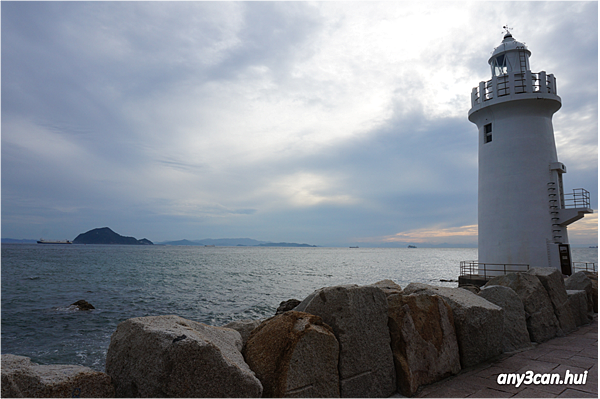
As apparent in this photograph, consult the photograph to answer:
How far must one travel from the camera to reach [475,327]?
17.4 feet

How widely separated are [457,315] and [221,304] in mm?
18125

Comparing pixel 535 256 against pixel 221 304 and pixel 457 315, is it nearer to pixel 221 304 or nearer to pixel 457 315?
pixel 457 315

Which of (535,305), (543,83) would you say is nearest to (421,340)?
(535,305)

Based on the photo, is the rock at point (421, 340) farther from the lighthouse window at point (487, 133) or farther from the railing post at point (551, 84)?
the railing post at point (551, 84)

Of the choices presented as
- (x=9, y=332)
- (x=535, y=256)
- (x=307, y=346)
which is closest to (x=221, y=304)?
(x=9, y=332)

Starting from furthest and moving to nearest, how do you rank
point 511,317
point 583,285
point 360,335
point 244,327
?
point 583,285 < point 511,317 < point 244,327 < point 360,335

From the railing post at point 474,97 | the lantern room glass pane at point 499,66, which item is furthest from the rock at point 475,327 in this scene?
the lantern room glass pane at point 499,66

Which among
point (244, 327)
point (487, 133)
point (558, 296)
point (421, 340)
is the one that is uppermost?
point (487, 133)

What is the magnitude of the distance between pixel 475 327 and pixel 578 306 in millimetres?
5122

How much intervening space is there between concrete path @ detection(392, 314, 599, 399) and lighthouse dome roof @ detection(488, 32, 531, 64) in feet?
52.1

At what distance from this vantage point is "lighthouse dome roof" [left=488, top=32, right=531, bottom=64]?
1706 centimetres
